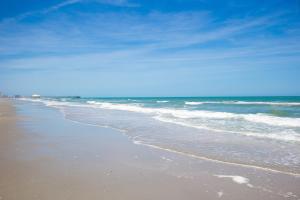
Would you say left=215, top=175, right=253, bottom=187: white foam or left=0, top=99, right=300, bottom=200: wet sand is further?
left=215, top=175, right=253, bottom=187: white foam

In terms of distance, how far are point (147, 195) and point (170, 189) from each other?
0.53m

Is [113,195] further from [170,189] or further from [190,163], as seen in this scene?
[190,163]

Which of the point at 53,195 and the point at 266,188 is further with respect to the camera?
the point at 266,188

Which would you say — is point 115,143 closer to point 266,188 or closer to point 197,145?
point 197,145

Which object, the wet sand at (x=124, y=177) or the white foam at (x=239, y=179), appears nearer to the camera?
the wet sand at (x=124, y=177)

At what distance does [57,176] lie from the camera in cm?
589

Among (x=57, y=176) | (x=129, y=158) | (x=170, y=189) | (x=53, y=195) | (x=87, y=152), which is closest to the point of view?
(x=53, y=195)

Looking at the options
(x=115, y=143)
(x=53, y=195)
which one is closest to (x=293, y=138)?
(x=115, y=143)

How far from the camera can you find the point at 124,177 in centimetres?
598

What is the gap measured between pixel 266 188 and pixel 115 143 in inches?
227

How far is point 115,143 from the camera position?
393 inches

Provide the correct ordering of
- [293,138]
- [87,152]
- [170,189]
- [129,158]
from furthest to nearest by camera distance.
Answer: [293,138] → [87,152] → [129,158] → [170,189]

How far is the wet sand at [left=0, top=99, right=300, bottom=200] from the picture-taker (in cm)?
498

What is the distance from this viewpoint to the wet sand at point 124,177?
498 cm
